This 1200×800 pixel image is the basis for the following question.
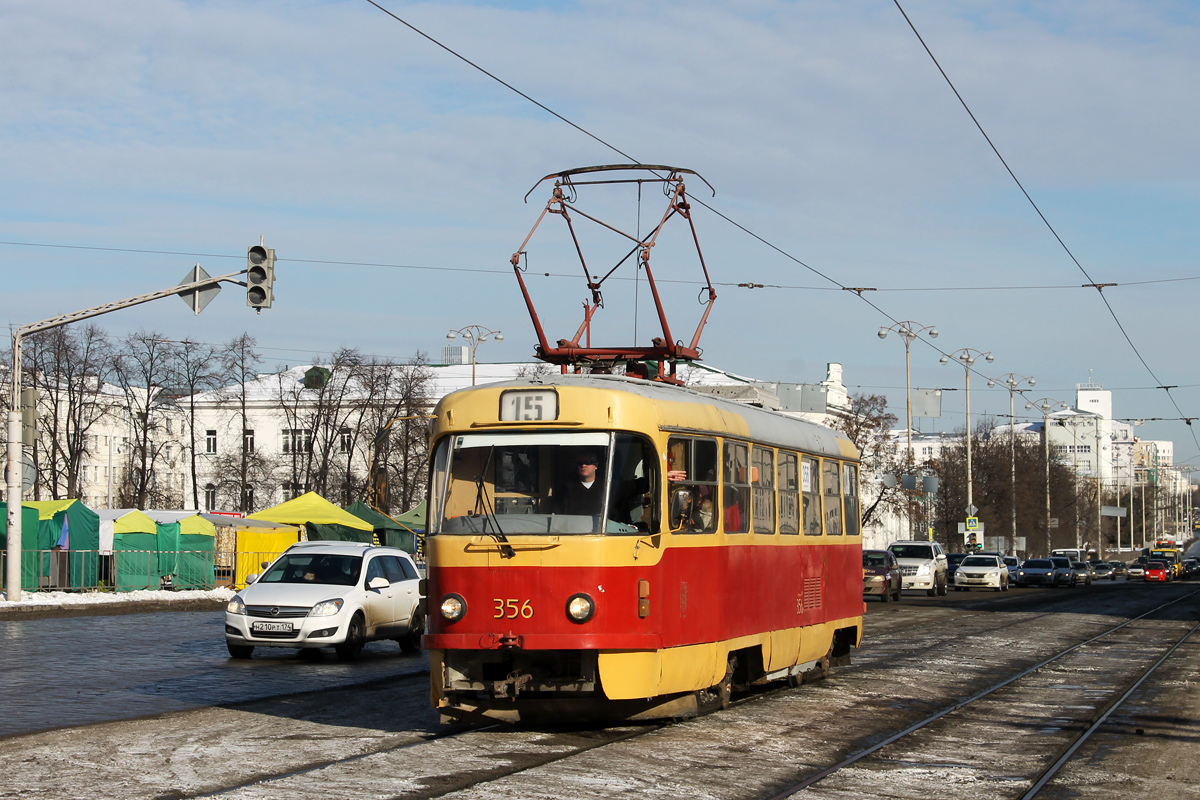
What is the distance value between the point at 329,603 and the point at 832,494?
6.93 meters

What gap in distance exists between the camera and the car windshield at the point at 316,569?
765 inches

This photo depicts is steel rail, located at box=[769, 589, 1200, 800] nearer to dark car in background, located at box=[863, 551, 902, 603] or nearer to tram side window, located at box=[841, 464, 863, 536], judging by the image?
tram side window, located at box=[841, 464, 863, 536]

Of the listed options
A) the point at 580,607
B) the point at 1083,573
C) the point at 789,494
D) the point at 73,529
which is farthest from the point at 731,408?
the point at 1083,573

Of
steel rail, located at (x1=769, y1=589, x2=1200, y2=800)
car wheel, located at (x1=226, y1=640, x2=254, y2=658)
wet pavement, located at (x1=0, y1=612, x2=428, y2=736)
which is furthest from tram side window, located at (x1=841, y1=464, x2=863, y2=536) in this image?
car wheel, located at (x1=226, y1=640, x2=254, y2=658)

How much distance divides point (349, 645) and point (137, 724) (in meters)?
7.17

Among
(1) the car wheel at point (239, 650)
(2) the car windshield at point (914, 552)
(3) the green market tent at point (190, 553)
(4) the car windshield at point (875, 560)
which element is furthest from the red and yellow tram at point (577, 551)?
(2) the car windshield at point (914, 552)

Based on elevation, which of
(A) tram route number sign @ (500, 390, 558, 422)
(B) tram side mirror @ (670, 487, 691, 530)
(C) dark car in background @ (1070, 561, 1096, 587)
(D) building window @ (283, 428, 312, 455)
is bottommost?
(C) dark car in background @ (1070, 561, 1096, 587)

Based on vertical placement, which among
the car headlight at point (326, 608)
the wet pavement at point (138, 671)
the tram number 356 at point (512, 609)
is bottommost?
the wet pavement at point (138, 671)

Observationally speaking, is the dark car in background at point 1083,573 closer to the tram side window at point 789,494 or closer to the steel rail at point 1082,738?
the steel rail at point 1082,738

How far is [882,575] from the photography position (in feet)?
134

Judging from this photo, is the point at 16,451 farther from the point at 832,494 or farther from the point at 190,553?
the point at 832,494

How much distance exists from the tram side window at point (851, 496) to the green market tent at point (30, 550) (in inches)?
855

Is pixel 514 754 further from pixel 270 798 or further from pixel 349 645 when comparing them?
pixel 349 645

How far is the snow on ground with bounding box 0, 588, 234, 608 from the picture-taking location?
28.6 m
